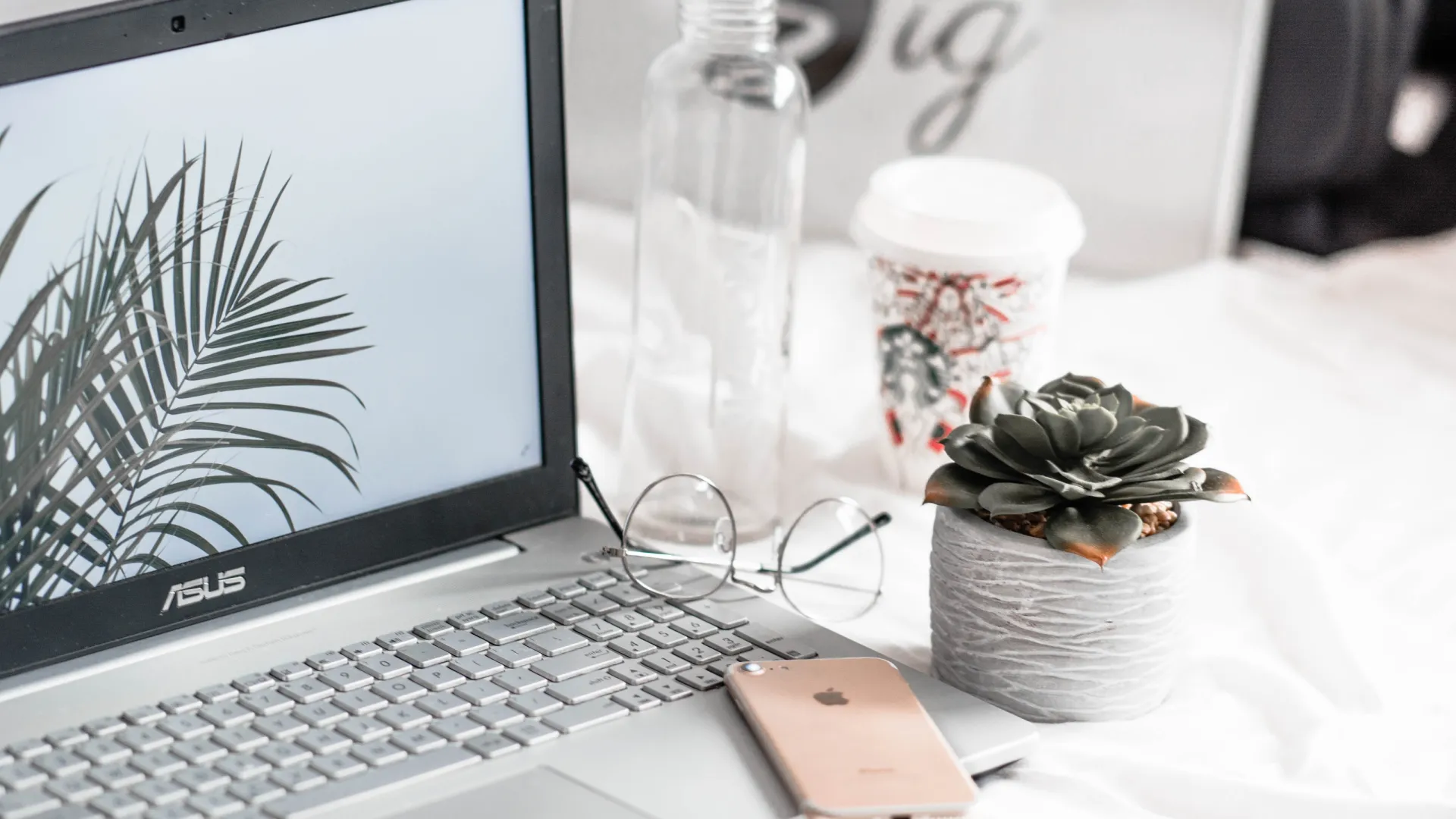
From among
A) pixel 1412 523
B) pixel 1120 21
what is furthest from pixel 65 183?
pixel 1120 21

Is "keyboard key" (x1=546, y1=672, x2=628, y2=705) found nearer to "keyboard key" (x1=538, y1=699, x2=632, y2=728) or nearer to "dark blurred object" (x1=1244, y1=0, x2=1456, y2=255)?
"keyboard key" (x1=538, y1=699, x2=632, y2=728)

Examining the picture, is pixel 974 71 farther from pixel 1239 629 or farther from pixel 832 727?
pixel 832 727

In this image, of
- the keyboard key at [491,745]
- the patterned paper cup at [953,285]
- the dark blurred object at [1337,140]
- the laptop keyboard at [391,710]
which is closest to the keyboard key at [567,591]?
the laptop keyboard at [391,710]

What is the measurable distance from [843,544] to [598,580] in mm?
132

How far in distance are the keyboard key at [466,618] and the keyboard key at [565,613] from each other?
0.02 metres

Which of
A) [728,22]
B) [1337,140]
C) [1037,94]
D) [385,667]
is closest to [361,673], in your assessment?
[385,667]

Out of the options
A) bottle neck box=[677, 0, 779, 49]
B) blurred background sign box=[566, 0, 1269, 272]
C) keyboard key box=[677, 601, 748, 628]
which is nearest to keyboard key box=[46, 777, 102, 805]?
keyboard key box=[677, 601, 748, 628]

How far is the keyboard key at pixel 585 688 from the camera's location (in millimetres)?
515

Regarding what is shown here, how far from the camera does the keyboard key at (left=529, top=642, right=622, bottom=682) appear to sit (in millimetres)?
528

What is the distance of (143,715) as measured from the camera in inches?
19.3

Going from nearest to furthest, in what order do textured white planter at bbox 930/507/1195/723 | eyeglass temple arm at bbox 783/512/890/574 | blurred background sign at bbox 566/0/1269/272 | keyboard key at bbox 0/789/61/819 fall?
keyboard key at bbox 0/789/61/819 < textured white planter at bbox 930/507/1195/723 < eyeglass temple arm at bbox 783/512/890/574 < blurred background sign at bbox 566/0/1269/272

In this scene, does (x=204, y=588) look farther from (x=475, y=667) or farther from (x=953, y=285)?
(x=953, y=285)

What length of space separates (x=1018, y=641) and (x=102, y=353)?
34 cm

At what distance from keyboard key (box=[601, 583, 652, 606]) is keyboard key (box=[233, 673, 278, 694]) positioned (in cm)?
14
